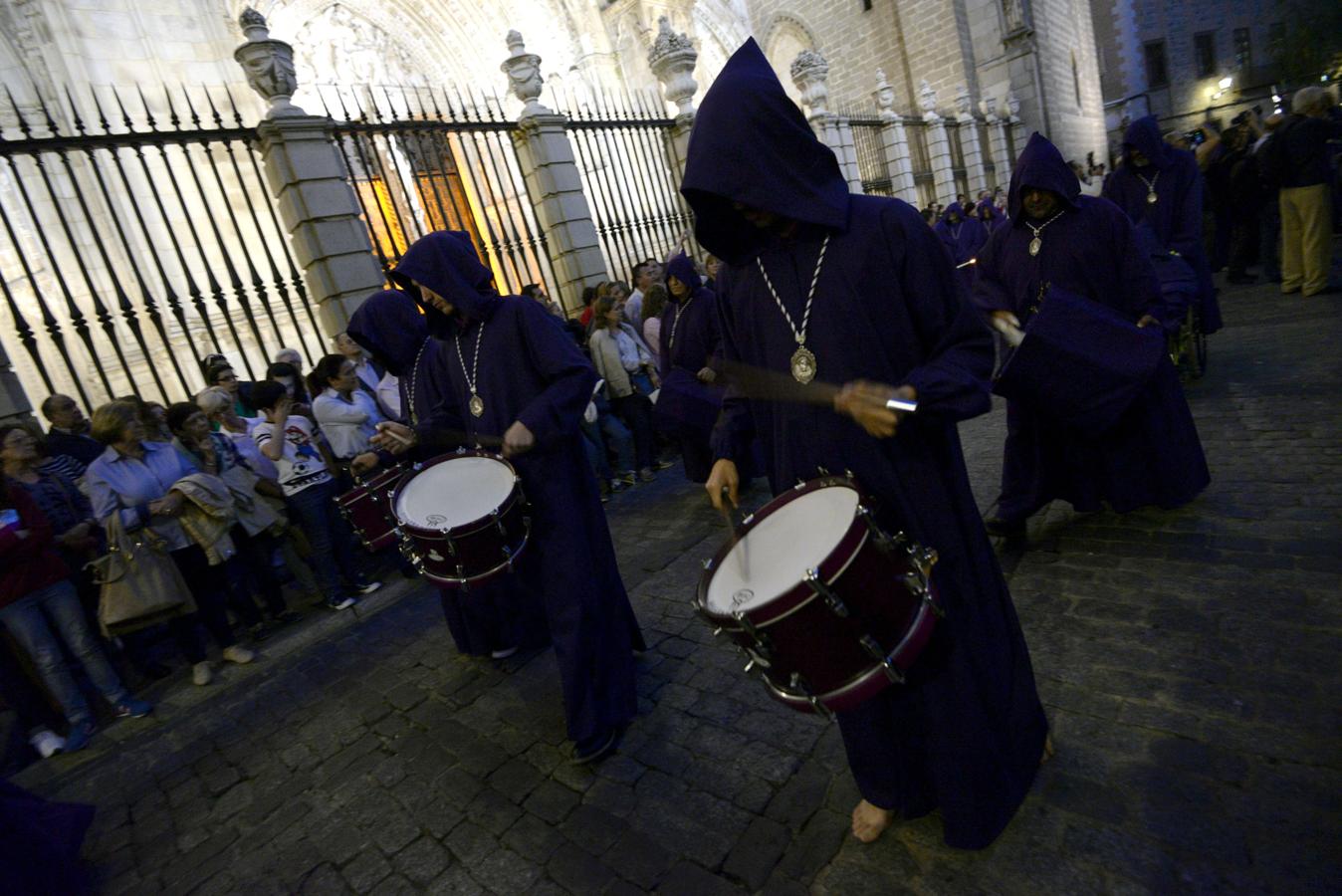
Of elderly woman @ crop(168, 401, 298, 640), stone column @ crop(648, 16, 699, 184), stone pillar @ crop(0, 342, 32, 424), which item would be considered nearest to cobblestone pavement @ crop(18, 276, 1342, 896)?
elderly woman @ crop(168, 401, 298, 640)

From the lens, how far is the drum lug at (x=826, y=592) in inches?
62.5

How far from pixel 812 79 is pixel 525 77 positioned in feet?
22.6

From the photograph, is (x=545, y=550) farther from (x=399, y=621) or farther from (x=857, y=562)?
(x=399, y=621)

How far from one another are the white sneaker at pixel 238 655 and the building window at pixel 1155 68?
55.2 meters

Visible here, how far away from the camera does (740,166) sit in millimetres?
1749

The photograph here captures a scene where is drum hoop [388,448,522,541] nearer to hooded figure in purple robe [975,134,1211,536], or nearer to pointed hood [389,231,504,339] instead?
pointed hood [389,231,504,339]

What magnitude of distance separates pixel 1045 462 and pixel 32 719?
6.95 meters

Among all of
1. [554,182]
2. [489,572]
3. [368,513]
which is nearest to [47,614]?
[368,513]

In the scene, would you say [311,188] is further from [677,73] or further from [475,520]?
[677,73]

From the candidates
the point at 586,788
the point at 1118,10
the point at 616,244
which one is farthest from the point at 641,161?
the point at 1118,10

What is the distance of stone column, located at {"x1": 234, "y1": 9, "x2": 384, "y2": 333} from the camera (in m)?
6.72

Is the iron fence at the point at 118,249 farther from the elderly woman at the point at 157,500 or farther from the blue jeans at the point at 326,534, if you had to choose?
the elderly woman at the point at 157,500

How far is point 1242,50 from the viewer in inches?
1619

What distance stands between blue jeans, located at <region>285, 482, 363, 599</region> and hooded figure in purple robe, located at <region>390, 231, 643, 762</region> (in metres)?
3.00
